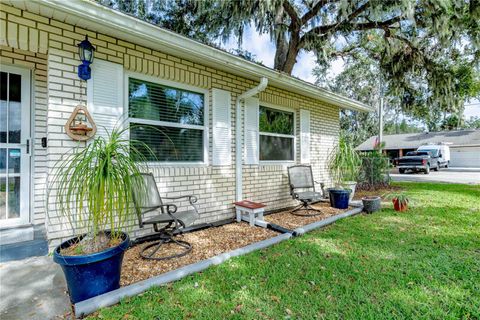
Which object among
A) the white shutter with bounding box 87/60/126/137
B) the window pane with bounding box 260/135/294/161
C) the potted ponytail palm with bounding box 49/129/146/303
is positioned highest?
the white shutter with bounding box 87/60/126/137

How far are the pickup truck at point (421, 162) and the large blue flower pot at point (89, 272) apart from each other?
20.3m

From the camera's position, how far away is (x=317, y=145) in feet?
21.8

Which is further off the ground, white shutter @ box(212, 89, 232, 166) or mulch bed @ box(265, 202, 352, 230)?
white shutter @ box(212, 89, 232, 166)

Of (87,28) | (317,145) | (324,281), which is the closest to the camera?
(324,281)

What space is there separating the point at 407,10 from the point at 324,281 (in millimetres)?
6588

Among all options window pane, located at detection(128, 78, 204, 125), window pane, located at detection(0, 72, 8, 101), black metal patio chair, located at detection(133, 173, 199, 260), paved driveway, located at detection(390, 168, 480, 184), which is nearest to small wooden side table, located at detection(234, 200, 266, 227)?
black metal patio chair, located at detection(133, 173, 199, 260)

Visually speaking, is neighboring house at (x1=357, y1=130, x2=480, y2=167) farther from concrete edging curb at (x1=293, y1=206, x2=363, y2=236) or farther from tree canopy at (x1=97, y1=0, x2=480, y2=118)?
concrete edging curb at (x1=293, y1=206, x2=363, y2=236)

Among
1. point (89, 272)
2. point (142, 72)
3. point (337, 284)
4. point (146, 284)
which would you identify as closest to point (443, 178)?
point (337, 284)

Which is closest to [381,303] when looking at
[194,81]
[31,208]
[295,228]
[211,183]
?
[295,228]

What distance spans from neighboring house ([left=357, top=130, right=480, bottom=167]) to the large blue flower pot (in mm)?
26370

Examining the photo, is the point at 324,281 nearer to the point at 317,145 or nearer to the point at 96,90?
the point at 96,90

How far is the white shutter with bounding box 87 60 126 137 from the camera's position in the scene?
3.12 meters

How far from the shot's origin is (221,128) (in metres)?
4.47

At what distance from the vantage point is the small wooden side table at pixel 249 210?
433 centimetres
